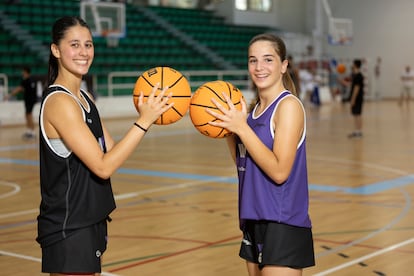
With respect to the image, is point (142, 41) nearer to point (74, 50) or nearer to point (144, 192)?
point (144, 192)

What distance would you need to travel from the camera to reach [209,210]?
7.14 metres

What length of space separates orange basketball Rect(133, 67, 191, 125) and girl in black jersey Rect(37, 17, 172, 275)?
0.09 meters

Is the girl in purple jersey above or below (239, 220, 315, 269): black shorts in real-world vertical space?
above

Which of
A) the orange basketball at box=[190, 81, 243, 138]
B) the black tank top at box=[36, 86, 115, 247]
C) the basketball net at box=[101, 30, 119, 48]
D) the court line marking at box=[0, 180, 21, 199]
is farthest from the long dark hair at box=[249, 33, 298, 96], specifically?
the basketball net at box=[101, 30, 119, 48]

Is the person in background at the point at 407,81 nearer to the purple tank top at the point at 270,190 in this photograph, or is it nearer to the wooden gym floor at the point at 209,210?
the wooden gym floor at the point at 209,210

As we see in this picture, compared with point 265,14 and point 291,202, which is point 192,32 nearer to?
point 265,14

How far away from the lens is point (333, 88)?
28.4m

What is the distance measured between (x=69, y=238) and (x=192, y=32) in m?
25.0

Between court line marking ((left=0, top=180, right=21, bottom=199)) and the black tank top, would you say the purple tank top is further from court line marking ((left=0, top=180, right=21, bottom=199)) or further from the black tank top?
court line marking ((left=0, top=180, right=21, bottom=199))

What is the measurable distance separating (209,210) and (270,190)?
14.3 feet

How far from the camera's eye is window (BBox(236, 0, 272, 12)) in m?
30.1

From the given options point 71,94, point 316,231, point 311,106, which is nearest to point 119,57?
point 311,106

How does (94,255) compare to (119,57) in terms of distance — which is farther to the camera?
(119,57)

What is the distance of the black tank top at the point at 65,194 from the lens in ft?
8.88
